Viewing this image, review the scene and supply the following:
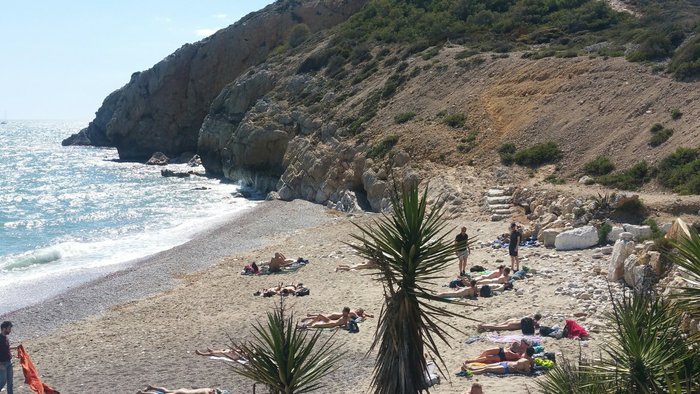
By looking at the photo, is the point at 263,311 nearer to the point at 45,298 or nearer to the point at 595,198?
the point at 45,298

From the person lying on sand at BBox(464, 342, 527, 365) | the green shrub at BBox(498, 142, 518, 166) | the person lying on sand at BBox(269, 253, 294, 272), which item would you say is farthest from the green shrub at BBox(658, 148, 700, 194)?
the person lying on sand at BBox(269, 253, 294, 272)

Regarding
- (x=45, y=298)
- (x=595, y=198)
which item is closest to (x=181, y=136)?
(x=45, y=298)

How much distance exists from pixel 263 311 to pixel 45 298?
31.0 ft

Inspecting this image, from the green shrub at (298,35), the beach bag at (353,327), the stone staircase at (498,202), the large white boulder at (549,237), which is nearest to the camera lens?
the beach bag at (353,327)

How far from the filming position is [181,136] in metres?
76.0

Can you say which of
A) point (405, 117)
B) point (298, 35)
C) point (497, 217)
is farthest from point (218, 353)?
point (298, 35)

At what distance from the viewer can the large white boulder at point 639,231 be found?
18337 mm

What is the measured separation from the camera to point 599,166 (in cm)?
2705

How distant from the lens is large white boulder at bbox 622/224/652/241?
722 inches

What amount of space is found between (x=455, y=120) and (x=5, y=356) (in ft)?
87.0

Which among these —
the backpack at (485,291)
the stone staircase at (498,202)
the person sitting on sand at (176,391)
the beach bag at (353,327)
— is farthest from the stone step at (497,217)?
the person sitting on sand at (176,391)

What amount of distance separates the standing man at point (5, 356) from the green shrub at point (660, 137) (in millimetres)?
22967

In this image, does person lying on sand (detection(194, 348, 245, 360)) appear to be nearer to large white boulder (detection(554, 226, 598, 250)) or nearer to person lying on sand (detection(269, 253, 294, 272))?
person lying on sand (detection(269, 253, 294, 272))

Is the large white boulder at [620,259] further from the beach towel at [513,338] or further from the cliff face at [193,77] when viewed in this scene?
the cliff face at [193,77]
